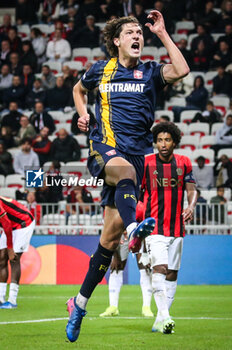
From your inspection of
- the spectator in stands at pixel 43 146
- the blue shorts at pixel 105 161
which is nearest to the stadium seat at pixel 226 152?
the spectator in stands at pixel 43 146

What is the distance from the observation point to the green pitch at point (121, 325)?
6.10 metres

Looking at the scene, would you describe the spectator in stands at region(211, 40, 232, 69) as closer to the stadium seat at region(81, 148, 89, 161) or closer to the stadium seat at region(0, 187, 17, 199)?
the stadium seat at region(81, 148, 89, 161)

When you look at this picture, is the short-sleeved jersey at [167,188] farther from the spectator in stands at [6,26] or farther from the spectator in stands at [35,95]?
the spectator in stands at [6,26]

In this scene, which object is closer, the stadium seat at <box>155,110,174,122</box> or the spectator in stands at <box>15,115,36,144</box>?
the spectator in stands at <box>15,115,36,144</box>

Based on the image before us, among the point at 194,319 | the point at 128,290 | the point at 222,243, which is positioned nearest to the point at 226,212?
the point at 222,243

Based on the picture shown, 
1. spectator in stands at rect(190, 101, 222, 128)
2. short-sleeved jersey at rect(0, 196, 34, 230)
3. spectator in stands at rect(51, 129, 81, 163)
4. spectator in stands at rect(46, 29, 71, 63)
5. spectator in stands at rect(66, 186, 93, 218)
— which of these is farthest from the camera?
spectator in stands at rect(46, 29, 71, 63)

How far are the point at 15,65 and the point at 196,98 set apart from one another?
553cm

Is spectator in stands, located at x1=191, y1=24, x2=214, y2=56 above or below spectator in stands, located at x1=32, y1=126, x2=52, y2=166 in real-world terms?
above

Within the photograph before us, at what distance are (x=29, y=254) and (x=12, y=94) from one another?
6.61 metres

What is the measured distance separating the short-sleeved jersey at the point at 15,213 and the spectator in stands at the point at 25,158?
596 centimetres

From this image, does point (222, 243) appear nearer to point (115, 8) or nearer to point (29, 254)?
point (29, 254)

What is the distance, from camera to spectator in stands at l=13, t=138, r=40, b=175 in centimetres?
1684

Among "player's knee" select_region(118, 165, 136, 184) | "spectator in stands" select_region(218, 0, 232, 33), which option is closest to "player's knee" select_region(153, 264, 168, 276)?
"player's knee" select_region(118, 165, 136, 184)

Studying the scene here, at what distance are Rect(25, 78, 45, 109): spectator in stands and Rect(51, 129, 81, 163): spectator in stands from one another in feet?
9.13
